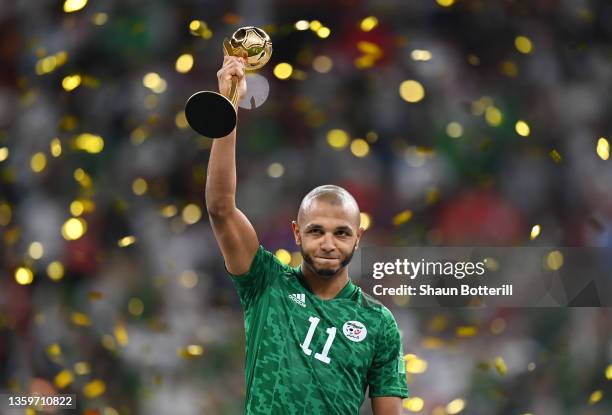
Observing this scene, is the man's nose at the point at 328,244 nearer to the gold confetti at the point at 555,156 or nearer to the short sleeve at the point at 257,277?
the short sleeve at the point at 257,277

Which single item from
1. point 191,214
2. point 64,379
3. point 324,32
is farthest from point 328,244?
point 64,379

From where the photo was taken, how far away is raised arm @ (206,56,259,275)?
1187 mm

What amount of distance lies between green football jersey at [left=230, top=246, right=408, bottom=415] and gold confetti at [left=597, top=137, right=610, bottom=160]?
4.77 feet

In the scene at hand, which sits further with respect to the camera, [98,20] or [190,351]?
[98,20]

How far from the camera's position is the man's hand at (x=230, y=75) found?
1.18 metres

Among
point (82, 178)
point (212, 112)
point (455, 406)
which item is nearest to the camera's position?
point (212, 112)

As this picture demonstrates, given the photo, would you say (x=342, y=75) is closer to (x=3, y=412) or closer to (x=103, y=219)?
(x=103, y=219)

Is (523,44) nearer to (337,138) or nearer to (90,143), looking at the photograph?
(337,138)

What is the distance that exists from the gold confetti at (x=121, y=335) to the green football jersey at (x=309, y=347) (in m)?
1.21

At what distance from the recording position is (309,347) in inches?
49.7

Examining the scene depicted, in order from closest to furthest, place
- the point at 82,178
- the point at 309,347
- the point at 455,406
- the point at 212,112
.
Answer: the point at 212,112 → the point at 309,347 → the point at 455,406 → the point at 82,178

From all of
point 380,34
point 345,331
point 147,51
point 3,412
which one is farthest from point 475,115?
point 3,412

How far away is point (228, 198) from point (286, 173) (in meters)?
1.26

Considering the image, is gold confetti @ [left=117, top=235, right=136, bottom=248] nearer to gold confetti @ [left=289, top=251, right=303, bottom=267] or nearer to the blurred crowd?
the blurred crowd
